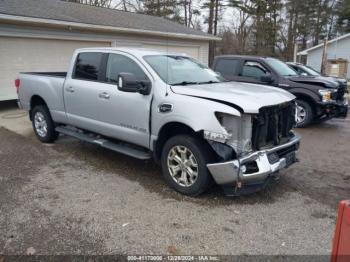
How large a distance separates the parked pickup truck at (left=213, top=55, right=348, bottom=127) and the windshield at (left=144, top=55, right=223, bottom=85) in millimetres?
3707

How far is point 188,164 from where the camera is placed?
426 centimetres

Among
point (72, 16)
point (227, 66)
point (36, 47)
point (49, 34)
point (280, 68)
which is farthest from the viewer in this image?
point (72, 16)

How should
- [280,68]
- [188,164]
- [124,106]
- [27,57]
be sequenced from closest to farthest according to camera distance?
[188,164], [124,106], [280,68], [27,57]

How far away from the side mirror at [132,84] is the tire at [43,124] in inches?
111

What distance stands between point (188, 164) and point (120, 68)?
1.95 m

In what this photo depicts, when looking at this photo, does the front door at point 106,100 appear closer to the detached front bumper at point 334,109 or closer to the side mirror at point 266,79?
the side mirror at point 266,79

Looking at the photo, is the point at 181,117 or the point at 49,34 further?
the point at 49,34

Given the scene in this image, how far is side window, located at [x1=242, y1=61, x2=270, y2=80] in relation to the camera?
9047 mm

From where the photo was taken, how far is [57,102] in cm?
625

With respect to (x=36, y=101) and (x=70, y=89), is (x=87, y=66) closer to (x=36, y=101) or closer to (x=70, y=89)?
(x=70, y=89)

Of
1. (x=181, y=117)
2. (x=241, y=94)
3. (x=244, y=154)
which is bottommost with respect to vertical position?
(x=244, y=154)

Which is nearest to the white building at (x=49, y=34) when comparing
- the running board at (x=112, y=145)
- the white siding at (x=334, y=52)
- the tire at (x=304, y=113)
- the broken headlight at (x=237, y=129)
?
the running board at (x=112, y=145)

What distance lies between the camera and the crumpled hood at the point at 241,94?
152 inches

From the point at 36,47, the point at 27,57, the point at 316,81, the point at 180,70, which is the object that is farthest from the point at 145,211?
the point at 36,47
